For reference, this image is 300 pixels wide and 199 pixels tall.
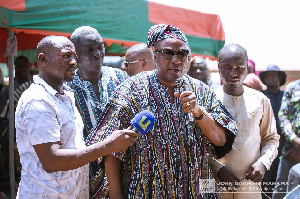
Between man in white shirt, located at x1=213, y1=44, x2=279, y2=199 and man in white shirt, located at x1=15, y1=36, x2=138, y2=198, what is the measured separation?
1.14 m

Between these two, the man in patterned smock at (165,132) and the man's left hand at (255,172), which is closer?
the man in patterned smock at (165,132)

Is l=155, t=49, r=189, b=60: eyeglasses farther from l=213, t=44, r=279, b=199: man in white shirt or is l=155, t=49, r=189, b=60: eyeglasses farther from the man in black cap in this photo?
the man in black cap

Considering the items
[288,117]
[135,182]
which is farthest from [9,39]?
[288,117]

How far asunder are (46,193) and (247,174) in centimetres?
164

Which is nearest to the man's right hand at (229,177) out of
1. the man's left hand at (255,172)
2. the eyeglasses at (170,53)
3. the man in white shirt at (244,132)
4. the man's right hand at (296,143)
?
the man in white shirt at (244,132)

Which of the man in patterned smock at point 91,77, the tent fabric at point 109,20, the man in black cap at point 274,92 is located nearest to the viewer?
the man in patterned smock at point 91,77

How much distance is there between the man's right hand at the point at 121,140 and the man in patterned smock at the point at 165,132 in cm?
17

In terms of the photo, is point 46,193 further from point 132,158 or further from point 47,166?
point 132,158

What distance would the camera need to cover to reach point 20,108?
223 centimetres

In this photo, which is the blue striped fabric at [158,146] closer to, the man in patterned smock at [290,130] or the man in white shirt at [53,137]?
the man in white shirt at [53,137]

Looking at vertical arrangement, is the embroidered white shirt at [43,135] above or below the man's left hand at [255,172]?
above

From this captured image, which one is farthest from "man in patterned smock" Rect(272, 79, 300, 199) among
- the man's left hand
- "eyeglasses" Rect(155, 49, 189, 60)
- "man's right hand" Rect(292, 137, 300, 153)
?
"eyeglasses" Rect(155, 49, 189, 60)

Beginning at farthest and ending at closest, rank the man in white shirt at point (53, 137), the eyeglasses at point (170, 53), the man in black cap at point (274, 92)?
the man in black cap at point (274, 92)
the eyeglasses at point (170, 53)
the man in white shirt at point (53, 137)

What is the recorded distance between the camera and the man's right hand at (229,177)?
295 cm
